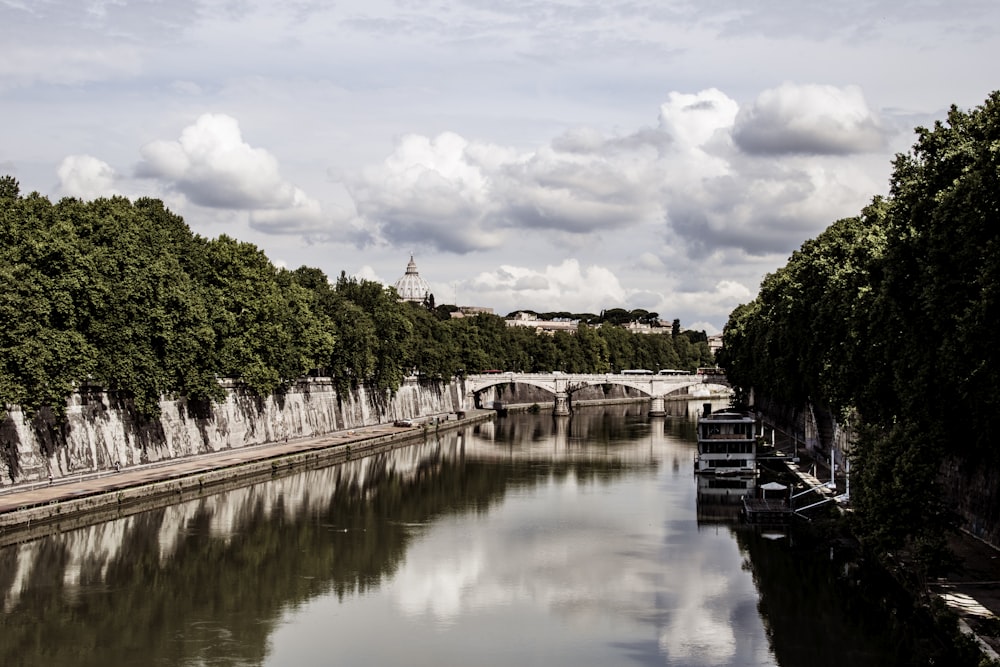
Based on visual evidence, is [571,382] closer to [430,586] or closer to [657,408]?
[657,408]

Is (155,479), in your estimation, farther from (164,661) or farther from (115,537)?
(164,661)

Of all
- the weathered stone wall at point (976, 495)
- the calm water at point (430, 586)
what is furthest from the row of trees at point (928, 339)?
the calm water at point (430, 586)

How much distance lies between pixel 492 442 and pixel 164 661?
222 ft

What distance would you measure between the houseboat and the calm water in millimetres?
4524

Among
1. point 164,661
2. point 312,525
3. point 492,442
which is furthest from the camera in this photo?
point 492,442

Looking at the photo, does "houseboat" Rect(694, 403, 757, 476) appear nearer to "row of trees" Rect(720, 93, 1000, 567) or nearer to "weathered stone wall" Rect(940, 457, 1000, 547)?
"row of trees" Rect(720, 93, 1000, 567)

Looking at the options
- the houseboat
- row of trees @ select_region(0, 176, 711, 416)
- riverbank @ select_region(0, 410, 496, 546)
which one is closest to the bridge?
row of trees @ select_region(0, 176, 711, 416)

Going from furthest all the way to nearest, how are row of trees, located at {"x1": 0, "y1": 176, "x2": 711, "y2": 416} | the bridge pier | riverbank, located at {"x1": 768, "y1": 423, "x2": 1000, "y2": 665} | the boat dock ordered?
the bridge pier < the boat dock < row of trees, located at {"x1": 0, "y1": 176, "x2": 711, "y2": 416} < riverbank, located at {"x1": 768, "y1": 423, "x2": 1000, "y2": 665}

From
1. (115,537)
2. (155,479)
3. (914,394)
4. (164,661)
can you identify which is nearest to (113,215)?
(155,479)

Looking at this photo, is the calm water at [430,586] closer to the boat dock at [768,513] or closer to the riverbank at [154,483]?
the boat dock at [768,513]

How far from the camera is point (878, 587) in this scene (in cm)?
3759

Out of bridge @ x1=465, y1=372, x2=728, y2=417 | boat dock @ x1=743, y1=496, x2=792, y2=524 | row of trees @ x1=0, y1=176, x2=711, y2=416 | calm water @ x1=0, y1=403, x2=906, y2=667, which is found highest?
row of trees @ x1=0, y1=176, x2=711, y2=416

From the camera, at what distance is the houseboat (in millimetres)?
64938

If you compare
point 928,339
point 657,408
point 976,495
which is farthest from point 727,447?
point 657,408
